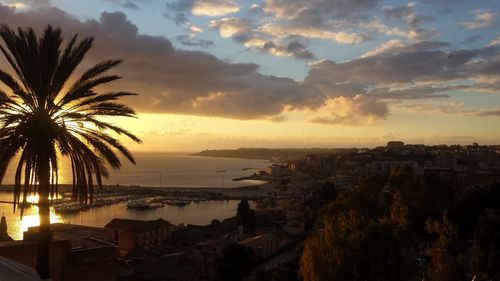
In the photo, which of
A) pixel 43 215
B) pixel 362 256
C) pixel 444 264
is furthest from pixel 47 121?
pixel 444 264

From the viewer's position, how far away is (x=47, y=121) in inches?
271

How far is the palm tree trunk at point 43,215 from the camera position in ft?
22.7

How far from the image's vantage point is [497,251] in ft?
45.2

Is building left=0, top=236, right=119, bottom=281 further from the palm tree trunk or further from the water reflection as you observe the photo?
the water reflection

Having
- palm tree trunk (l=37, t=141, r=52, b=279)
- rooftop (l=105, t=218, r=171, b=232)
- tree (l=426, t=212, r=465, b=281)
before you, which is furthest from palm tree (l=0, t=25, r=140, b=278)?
rooftop (l=105, t=218, r=171, b=232)

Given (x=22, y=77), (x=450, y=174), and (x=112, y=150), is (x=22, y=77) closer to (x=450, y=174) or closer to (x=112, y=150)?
(x=112, y=150)

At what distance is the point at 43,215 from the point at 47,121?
1.38m

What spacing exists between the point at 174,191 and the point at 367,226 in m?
94.3

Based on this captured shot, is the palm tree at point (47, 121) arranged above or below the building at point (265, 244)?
above

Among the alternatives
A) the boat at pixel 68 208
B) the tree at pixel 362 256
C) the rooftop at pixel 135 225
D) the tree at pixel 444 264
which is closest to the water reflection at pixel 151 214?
the boat at pixel 68 208

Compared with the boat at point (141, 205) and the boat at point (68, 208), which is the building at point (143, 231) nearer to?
the boat at point (68, 208)

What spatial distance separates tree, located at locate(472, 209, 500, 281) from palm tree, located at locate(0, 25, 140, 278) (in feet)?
31.7

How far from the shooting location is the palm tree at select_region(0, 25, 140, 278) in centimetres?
681

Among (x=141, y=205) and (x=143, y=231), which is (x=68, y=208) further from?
(x=143, y=231)
